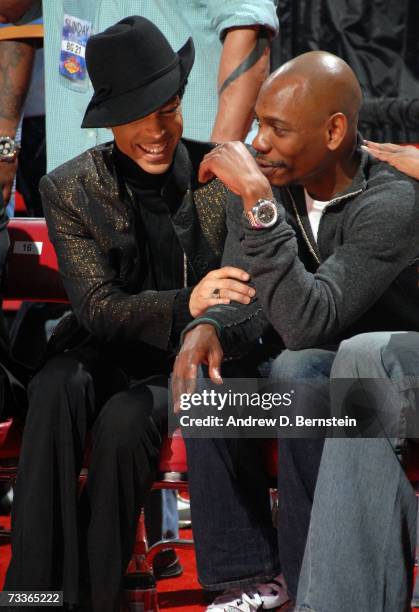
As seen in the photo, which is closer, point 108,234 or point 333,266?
point 333,266

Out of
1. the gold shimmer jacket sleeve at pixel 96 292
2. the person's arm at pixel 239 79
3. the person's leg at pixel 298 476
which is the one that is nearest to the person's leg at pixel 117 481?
the gold shimmer jacket sleeve at pixel 96 292

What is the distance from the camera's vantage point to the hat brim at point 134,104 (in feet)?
9.57

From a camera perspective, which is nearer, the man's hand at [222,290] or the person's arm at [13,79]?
the man's hand at [222,290]

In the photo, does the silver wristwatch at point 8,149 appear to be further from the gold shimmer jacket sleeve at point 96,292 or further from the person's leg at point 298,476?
the person's leg at point 298,476

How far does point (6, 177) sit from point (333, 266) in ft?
4.78

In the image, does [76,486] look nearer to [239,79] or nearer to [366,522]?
[366,522]

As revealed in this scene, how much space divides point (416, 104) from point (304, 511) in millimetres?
2940

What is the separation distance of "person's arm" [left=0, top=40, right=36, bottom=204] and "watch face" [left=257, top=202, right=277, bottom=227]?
1.60 m

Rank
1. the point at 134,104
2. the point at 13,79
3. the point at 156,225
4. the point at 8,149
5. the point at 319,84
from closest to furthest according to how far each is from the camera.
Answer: the point at 319,84
the point at 134,104
the point at 156,225
the point at 8,149
the point at 13,79

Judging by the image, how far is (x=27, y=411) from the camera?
284cm

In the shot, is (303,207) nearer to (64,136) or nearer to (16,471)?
(16,471)

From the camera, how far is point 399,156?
273cm


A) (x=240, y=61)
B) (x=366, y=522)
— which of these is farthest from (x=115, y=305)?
(x=240, y=61)

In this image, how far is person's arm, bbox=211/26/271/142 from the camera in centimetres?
360
